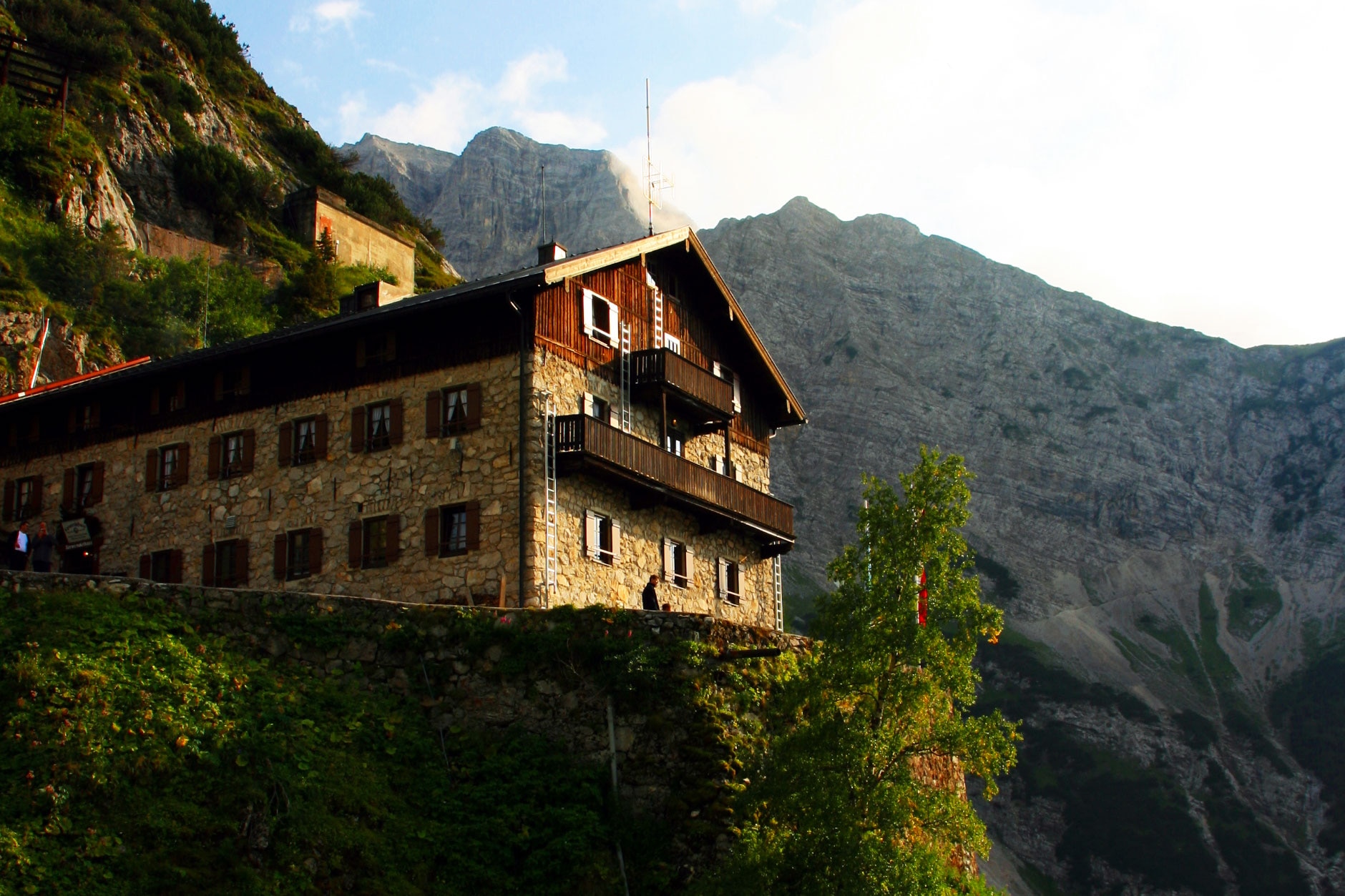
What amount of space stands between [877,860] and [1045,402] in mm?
161255

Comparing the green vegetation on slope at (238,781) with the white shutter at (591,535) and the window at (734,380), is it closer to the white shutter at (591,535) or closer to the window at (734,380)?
the white shutter at (591,535)

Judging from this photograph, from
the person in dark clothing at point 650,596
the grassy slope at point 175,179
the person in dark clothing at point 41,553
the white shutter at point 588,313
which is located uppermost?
the grassy slope at point 175,179

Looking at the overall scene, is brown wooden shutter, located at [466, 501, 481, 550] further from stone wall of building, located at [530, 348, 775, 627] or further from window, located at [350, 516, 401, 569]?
window, located at [350, 516, 401, 569]

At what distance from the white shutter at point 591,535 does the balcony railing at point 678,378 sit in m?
4.97

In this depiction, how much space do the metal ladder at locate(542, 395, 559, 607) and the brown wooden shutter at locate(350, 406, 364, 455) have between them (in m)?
5.39

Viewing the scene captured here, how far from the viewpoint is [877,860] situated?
22.9 meters

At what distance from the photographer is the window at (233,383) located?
40938 mm

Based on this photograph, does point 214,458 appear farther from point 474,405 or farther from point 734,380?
point 734,380

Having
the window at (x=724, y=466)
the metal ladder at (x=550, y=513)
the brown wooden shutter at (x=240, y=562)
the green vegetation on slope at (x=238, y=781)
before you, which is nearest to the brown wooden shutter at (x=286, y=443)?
the brown wooden shutter at (x=240, y=562)

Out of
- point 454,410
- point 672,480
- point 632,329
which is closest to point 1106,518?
point 632,329

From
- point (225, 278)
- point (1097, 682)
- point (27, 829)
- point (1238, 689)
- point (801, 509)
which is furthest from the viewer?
point (801, 509)

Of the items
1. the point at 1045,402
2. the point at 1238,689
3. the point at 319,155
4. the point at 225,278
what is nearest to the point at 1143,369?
the point at 1045,402

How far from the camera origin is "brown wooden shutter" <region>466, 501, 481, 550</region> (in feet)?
116

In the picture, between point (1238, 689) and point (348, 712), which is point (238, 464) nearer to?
point (348, 712)
